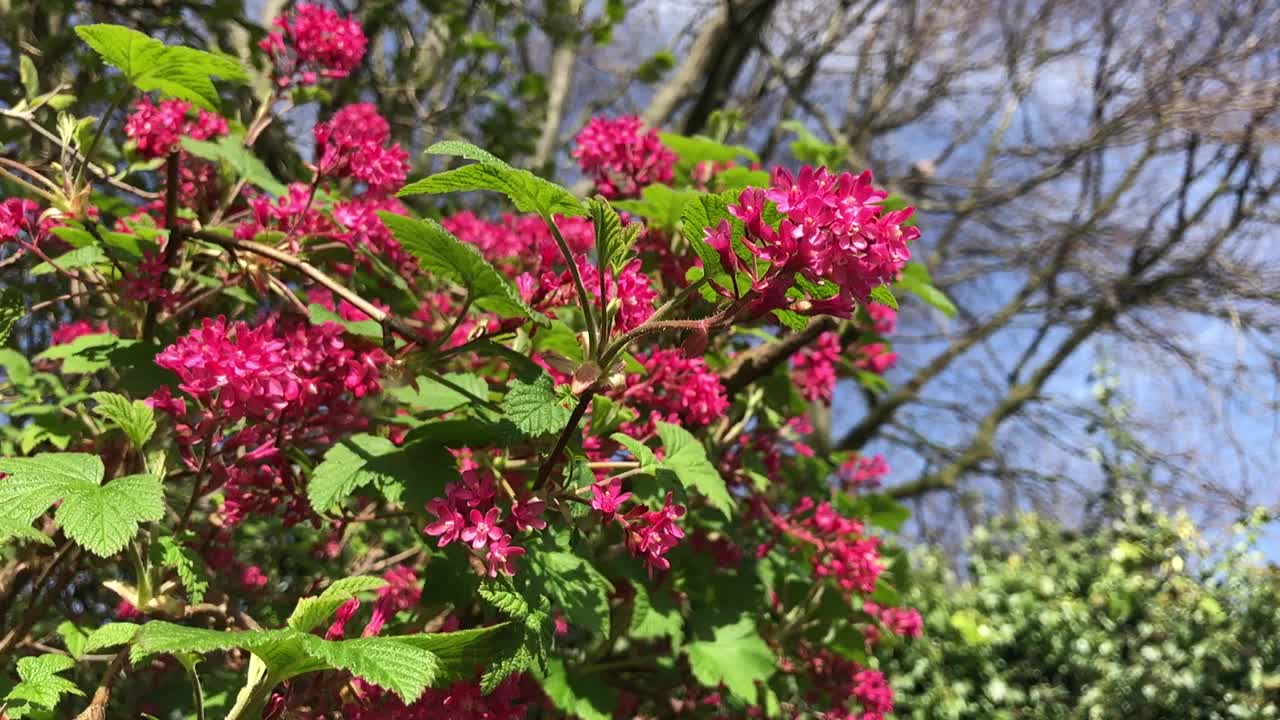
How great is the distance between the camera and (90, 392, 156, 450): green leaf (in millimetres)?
1328

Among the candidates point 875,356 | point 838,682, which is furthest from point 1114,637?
point 875,356

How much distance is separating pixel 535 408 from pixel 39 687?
2.73ft

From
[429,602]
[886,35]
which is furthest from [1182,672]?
[886,35]

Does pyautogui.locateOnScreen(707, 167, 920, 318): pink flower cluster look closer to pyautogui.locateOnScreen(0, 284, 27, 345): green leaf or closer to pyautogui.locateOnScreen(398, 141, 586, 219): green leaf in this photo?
pyautogui.locateOnScreen(398, 141, 586, 219): green leaf

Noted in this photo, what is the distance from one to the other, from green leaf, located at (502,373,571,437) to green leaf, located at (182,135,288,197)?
1.00 meters

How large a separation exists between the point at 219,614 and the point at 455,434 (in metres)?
0.52

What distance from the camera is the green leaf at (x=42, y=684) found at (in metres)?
1.17

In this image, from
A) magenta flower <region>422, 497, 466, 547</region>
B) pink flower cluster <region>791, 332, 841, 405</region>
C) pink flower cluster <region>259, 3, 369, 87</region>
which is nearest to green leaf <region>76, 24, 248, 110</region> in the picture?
pink flower cluster <region>259, 3, 369, 87</region>

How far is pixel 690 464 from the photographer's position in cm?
155

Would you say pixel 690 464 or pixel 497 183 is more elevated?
pixel 497 183

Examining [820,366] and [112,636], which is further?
[820,366]

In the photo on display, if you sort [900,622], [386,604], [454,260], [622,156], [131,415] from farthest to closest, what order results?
[900,622], [622,156], [386,604], [131,415], [454,260]

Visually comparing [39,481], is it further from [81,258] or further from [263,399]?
[81,258]

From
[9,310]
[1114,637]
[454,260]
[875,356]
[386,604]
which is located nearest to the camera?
[454,260]
